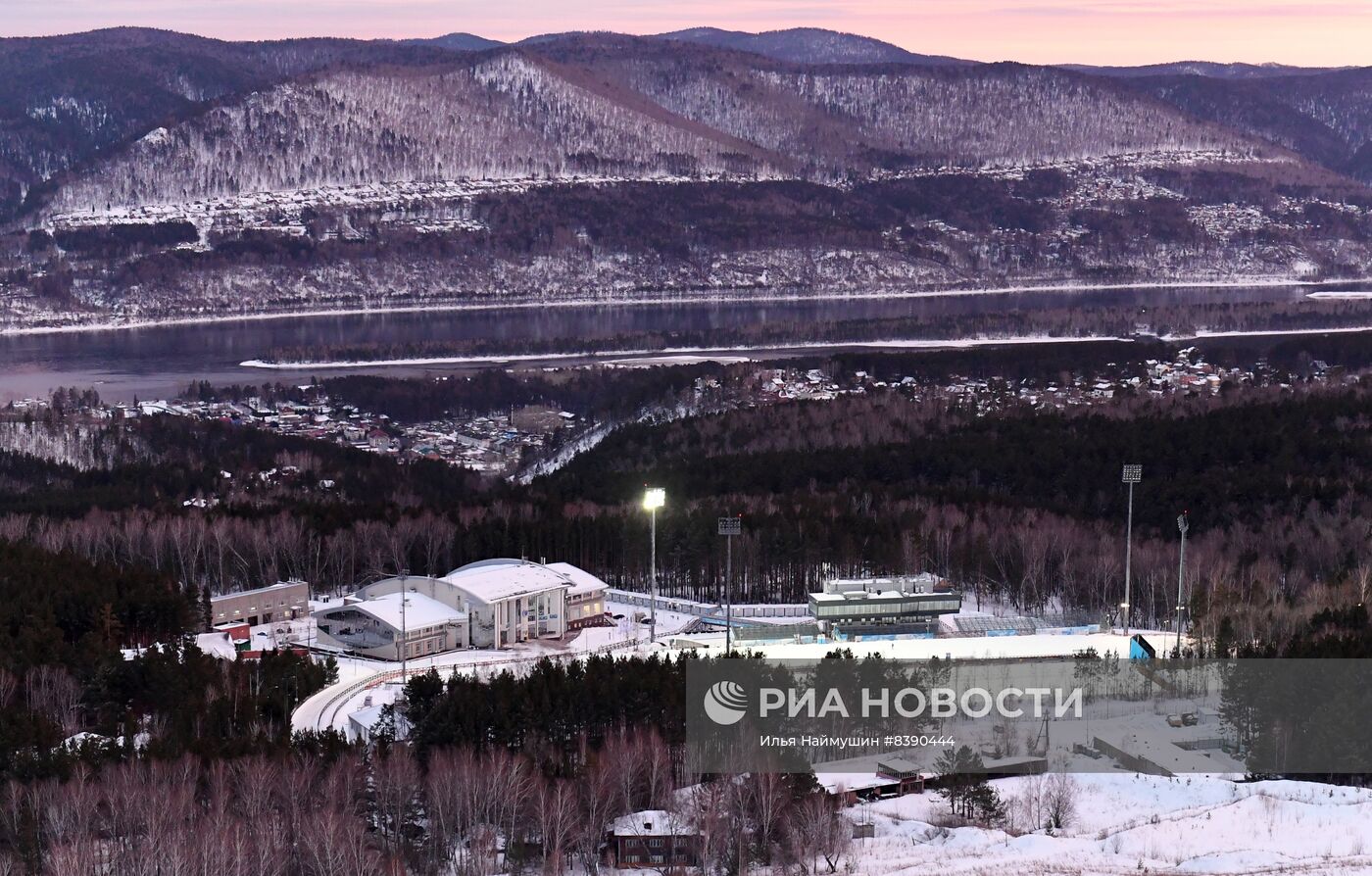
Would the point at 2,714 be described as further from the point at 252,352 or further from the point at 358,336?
the point at 358,336

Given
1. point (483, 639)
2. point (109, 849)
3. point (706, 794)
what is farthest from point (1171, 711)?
point (109, 849)

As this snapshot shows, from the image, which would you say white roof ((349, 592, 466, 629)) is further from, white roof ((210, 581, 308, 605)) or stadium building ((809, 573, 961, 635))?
stadium building ((809, 573, 961, 635))

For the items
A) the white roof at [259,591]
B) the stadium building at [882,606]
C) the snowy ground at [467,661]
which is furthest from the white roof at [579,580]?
the white roof at [259,591]

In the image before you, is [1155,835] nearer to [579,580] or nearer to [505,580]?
[505,580]

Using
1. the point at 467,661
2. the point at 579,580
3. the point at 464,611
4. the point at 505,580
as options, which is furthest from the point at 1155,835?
the point at 579,580

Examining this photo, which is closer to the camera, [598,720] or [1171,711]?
[598,720]

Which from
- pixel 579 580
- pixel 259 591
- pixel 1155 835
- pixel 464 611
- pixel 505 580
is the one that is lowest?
pixel 259 591
